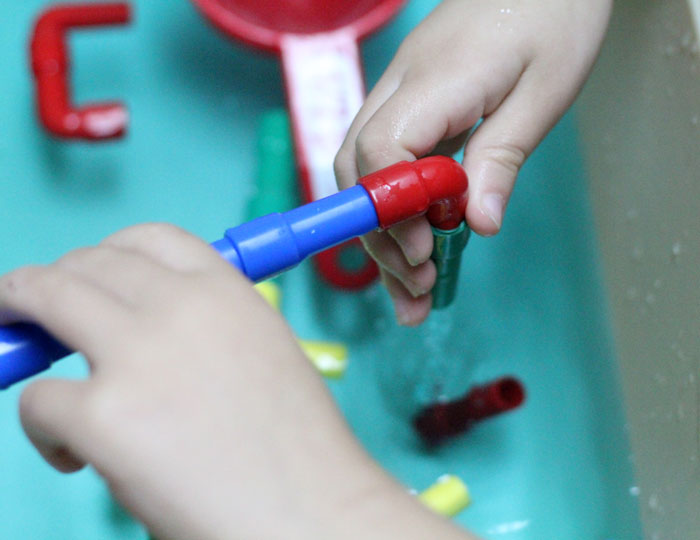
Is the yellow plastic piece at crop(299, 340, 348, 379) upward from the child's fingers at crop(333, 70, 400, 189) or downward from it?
downward

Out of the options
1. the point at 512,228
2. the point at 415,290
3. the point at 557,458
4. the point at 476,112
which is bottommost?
the point at 557,458

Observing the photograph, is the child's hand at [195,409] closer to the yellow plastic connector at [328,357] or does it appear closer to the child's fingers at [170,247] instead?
the child's fingers at [170,247]

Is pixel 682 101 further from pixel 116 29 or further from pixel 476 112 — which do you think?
pixel 116 29

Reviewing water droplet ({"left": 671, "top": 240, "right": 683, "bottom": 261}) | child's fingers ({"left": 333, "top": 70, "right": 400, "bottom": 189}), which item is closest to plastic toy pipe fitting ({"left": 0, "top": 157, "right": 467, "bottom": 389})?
child's fingers ({"left": 333, "top": 70, "right": 400, "bottom": 189})

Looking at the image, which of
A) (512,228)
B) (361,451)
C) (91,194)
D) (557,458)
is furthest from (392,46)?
(361,451)

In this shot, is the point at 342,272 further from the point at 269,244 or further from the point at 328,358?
the point at 269,244

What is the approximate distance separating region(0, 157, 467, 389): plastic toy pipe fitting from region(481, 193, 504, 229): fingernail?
2.0 inches

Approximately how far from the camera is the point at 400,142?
446 millimetres

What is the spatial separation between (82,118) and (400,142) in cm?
38

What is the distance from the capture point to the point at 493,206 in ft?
1.48

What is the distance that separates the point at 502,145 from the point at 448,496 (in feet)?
1.00

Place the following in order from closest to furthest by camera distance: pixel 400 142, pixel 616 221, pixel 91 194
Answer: pixel 400 142, pixel 616 221, pixel 91 194

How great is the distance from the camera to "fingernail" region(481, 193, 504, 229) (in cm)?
45

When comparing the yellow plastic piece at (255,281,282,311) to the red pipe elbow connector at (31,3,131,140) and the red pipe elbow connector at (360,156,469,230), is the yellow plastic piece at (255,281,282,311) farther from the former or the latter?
the red pipe elbow connector at (360,156,469,230)
